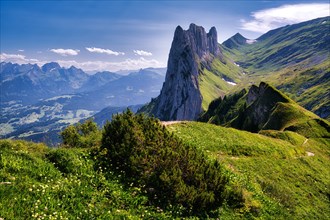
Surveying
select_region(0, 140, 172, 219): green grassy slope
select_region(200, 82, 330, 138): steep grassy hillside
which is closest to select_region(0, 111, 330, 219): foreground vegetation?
select_region(0, 140, 172, 219): green grassy slope

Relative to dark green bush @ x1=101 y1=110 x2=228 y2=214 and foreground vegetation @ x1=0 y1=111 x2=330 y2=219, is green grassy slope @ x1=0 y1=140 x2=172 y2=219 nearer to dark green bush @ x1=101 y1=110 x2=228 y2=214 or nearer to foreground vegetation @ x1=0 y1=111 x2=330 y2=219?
foreground vegetation @ x1=0 y1=111 x2=330 y2=219

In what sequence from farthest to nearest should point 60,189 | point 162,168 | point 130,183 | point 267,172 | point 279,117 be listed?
point 279,117, point 267,172, point 162,168, point 130,183, point 60,189

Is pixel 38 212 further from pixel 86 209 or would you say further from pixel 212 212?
pixel 212 212

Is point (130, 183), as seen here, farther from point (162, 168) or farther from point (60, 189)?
point (60, 189)

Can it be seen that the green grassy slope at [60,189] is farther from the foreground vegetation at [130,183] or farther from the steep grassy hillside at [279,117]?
the steep grassy hillside at [279,117]

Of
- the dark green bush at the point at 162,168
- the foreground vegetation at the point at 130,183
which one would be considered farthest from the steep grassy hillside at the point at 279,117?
the dark green bush at the point at 162,168

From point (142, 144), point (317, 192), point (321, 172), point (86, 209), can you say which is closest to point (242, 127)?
point (321, 172)

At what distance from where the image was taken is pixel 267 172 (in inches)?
1449

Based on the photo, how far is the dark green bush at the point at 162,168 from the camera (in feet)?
61.1

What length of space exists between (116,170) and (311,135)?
2490 inches

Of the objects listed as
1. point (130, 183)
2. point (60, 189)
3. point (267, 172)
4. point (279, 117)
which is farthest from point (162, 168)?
point (279, 117)

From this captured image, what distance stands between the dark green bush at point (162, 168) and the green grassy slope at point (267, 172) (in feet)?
9.05

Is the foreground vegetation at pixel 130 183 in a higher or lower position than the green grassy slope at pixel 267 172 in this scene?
higher

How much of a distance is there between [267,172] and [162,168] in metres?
21.8
